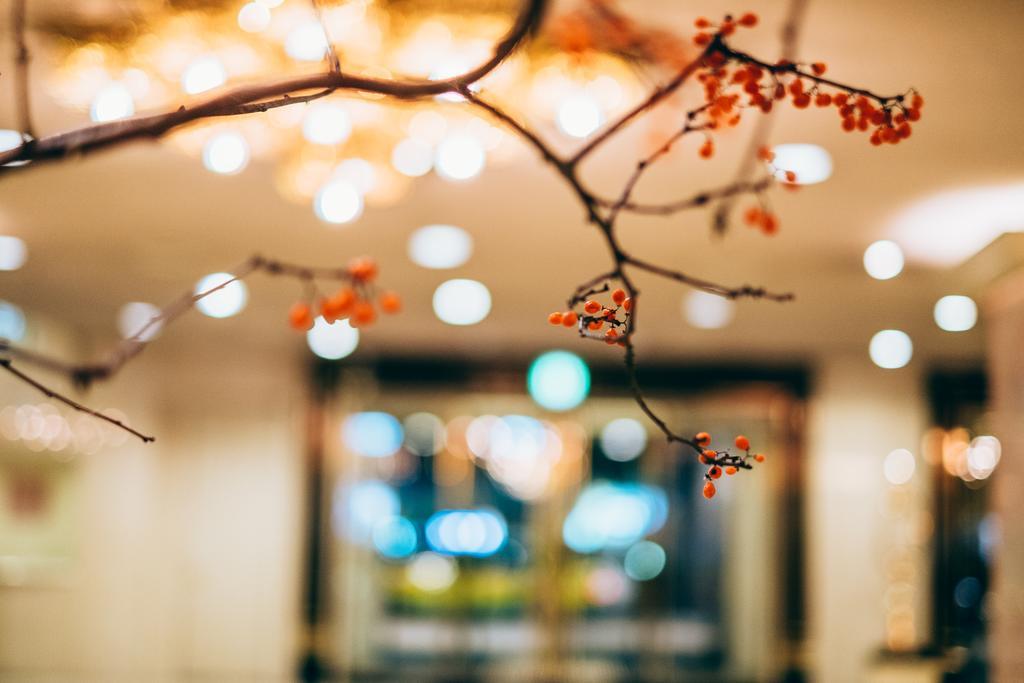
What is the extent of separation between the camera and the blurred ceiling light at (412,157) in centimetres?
292

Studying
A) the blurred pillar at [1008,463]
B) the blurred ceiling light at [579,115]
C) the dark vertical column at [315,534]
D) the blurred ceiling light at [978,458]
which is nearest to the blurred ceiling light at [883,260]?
the blurred pillar at [1008,463]

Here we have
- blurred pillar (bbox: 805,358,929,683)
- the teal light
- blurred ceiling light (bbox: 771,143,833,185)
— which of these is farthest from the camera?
the teal light

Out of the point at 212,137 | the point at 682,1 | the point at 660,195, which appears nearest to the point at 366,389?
the point at 660,195

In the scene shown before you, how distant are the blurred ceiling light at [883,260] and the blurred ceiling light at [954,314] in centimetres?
29

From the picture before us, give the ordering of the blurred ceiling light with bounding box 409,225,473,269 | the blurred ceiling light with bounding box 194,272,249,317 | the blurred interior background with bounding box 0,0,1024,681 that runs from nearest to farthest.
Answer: the blurred ceiling light with bounding box 409,225,473,269, the blurred interior background with bounding box 0,0,1024,681, the blurred ceiling light with bounding box 194,272,249,317

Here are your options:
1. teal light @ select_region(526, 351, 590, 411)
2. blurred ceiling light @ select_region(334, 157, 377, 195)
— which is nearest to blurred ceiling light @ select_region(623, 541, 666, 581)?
teal light @ select_region(526, 351, 590, 411)

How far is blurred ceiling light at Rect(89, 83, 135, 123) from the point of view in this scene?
266 cm

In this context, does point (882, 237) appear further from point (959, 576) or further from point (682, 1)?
point (959, 576)

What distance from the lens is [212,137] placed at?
272 centimetres

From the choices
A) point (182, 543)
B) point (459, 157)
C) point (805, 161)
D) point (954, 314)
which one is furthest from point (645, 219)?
point (182, 543)

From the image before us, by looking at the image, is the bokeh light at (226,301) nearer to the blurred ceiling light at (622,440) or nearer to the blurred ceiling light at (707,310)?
the blurred ceiling light at (707,310)

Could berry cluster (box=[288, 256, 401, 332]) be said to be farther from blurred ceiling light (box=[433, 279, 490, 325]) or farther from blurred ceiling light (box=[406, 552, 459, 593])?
blurred ceiling light (box=[406, 552, 459, 593])

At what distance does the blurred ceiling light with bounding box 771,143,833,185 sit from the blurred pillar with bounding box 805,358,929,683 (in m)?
5.09

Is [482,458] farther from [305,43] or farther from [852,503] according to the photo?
[305,43]
